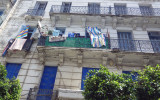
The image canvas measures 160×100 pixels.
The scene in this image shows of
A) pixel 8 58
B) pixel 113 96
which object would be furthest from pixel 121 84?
pixel 8 58

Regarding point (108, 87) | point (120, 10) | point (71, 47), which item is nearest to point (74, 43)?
point (71, 47)

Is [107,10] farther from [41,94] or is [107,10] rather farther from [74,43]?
[41,94]

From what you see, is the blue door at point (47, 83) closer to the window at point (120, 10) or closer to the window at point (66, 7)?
the window at point (66, 7)

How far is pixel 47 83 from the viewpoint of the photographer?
28.0 feet

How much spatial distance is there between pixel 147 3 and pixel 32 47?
39.4ft

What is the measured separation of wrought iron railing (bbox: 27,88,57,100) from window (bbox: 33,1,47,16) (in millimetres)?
7832

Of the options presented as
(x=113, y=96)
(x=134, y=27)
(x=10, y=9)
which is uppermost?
(x=10, y=9)

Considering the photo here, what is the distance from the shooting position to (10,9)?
528 inches

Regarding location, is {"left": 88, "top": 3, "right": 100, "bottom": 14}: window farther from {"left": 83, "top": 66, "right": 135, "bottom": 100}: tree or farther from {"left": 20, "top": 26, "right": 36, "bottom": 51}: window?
{"left": 83, "top": 66, "right": 135, "bottom": 100}: tree

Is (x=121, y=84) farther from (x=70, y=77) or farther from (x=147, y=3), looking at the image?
(x=147, y=3)

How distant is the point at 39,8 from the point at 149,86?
12.6 metres

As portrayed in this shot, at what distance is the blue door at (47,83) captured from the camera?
302 inches

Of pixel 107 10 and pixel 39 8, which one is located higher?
pixel 39 8

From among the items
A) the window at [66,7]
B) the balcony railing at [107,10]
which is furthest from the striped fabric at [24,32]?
the window at [66,7]
